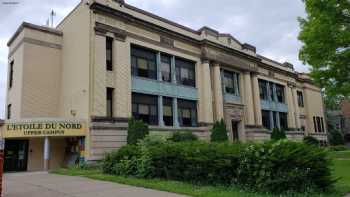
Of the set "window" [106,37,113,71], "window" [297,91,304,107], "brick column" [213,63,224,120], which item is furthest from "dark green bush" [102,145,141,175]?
"window" [297,91,304,107]

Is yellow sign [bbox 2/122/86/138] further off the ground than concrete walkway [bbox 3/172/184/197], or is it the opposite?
yellow sign [bbox 2/122/86/138]

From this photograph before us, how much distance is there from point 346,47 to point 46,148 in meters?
20.4

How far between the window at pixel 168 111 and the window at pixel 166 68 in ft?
6.19

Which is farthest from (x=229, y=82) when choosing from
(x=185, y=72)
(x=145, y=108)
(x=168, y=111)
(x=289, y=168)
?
(x=289, y=168)

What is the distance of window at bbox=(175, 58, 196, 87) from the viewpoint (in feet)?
93.8

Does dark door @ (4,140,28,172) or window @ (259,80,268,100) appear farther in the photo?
window @ (259,80,268,100)

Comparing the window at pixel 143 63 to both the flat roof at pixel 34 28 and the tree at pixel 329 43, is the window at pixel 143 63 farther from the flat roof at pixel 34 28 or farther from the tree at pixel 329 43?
the tree at pixel 329 43

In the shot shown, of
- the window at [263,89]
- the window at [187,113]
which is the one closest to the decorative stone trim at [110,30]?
the window at [187,113]

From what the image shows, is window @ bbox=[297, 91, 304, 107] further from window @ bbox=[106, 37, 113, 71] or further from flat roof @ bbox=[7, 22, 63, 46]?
flat roof @ bbox=[7, 22, 63, 46]

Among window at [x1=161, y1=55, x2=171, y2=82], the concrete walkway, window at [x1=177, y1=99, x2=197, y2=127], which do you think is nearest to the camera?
the concrete walkway

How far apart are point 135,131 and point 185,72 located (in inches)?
388

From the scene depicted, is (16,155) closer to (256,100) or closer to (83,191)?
(83,191)

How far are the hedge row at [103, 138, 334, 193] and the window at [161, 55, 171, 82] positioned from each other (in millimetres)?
13690

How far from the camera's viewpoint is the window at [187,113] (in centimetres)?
2772
